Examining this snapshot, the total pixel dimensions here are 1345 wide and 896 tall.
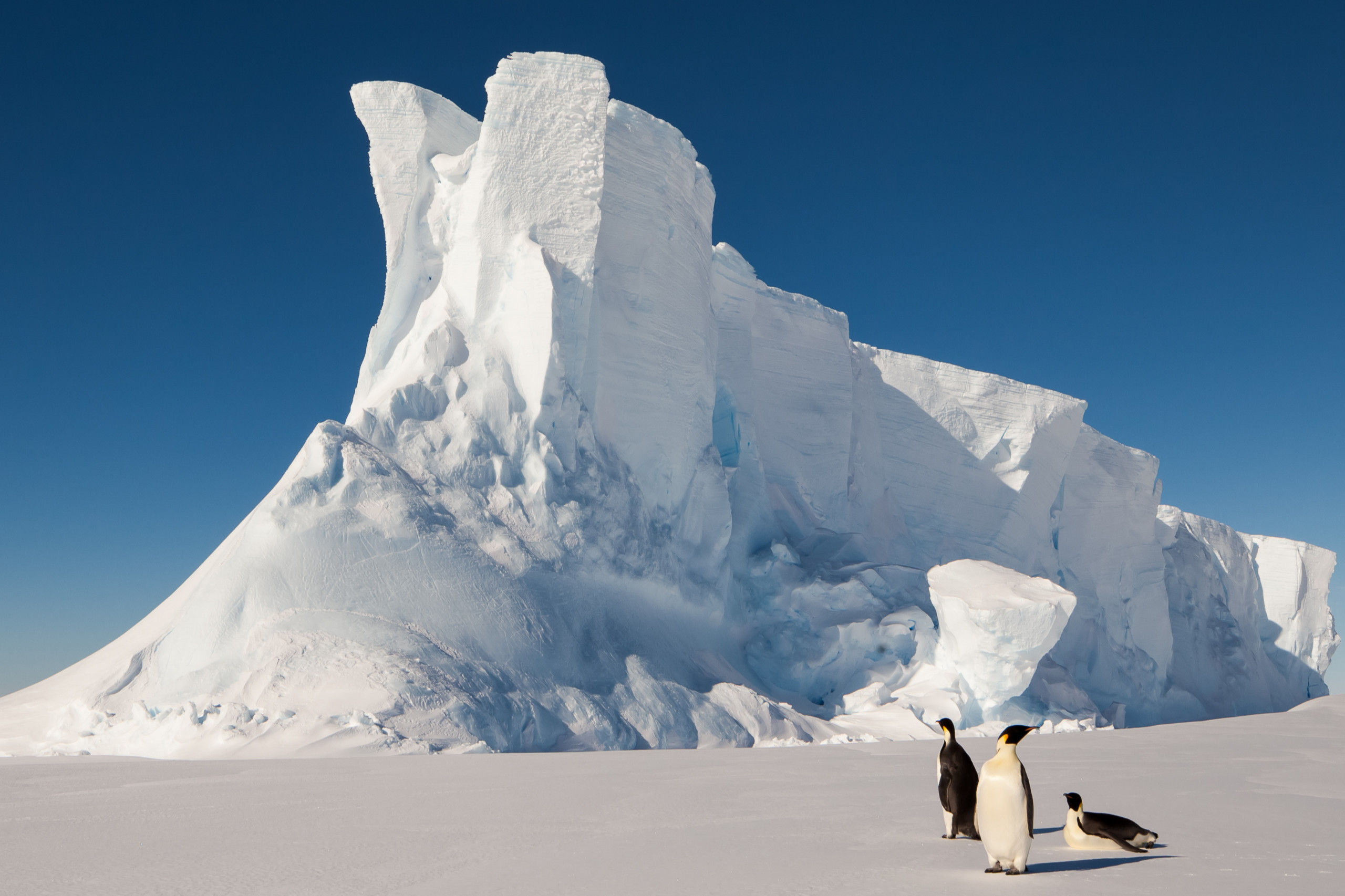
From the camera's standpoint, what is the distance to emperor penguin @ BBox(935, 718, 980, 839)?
472cm

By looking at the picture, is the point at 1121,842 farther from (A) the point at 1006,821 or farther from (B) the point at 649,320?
(B) the point at 649,320

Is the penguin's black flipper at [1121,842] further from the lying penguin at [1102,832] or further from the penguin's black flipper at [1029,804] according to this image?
the penguin's black flipper at [1029,804]

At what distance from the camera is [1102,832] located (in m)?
4.47

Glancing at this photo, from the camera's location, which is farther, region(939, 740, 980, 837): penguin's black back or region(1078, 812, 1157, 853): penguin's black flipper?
region(939, 740, 980, 837): penguin's black back

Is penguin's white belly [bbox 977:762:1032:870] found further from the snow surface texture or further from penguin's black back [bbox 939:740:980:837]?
the snow surface texture

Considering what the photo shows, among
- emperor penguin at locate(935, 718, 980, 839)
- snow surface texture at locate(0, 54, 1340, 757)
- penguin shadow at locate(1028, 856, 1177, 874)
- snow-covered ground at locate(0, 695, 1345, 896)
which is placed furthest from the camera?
snow surface texture at locate(0, 54, 1340, 757)

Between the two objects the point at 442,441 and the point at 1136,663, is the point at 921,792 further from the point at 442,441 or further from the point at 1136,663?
the point at 1136,663

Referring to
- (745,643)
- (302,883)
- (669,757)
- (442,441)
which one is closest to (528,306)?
(442,441)

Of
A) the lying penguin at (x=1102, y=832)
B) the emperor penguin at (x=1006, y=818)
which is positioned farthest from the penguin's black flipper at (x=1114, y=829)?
the emperor penguin at (x=1006, y=818)

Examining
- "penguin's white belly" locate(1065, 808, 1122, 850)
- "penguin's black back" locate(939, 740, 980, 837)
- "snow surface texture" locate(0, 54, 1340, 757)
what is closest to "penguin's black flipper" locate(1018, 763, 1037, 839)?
"penguin's black back" locate(939, 740, 980, 837)

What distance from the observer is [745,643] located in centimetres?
1756

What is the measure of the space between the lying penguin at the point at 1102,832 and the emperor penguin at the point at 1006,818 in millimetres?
572

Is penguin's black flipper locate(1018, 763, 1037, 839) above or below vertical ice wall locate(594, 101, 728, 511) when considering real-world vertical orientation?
below

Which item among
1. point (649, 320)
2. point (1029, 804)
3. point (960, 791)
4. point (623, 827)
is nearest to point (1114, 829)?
point (960, 791)
